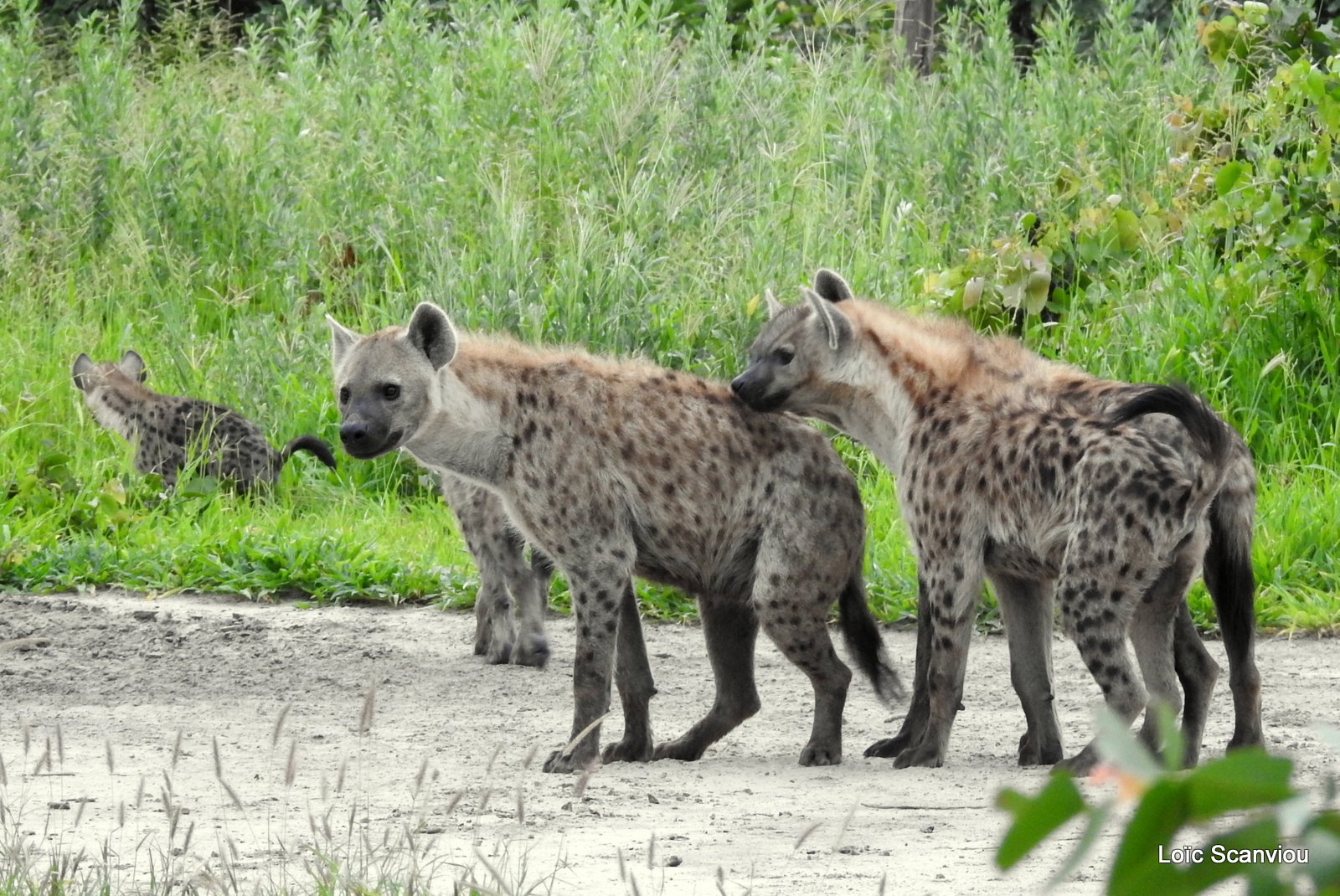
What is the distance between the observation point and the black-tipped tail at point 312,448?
6.08m

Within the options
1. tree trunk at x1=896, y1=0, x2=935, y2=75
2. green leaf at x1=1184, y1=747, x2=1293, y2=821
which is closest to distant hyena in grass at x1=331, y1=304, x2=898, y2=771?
green leaf at x1=1184, y1=747, x2=1293, y2=821

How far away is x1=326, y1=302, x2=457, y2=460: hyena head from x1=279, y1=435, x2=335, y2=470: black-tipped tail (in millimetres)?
2005

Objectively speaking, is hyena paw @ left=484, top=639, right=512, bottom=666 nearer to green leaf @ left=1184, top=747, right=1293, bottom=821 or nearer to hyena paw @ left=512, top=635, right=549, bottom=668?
hyena paw @ left=512, top=635, right=549, bottom=668

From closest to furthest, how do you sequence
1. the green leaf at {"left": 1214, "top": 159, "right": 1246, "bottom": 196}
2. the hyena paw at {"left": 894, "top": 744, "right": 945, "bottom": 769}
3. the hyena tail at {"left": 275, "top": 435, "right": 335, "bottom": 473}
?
1. the hyena paw at {"left": 894, "top": 744, "right": 945, "bottom": 769}
2. the hyena tail at {"left": 275, "top": 435, "right": 335, "bottom": 473}
3. the green leaf at {"left": 1214, "top": 159, "right": 1246, "bottom": 196}

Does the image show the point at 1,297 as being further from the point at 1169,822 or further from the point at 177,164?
the point at 1169,822

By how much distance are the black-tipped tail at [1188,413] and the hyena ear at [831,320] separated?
2.73ft

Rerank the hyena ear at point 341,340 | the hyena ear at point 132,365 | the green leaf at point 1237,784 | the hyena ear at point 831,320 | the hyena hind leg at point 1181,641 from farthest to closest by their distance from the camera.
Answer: the hyena ear at point 132,365 → the hyena ear at point 341,340 → the hyena ear at point 831,320 → the hyena hind leg at point 1181,641 → the green leaf at point 1237,784

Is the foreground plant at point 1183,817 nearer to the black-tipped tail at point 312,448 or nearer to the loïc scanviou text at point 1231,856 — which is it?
the loïc scanviou text at point 1231,856

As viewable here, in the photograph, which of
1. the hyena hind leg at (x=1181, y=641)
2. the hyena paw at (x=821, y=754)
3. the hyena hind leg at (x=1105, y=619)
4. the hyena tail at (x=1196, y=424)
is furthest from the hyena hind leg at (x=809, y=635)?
the hyena tail at (x=1196, y=424)

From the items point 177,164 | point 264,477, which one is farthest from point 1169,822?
point 177,164

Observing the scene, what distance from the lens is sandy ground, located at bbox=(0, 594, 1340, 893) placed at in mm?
2881

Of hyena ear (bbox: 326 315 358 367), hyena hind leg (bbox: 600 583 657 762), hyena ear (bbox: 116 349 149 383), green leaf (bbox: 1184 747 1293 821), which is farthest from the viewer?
hyena ear (bbox: 116 349 149 383)

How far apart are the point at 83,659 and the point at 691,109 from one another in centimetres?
419

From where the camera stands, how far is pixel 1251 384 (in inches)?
232
